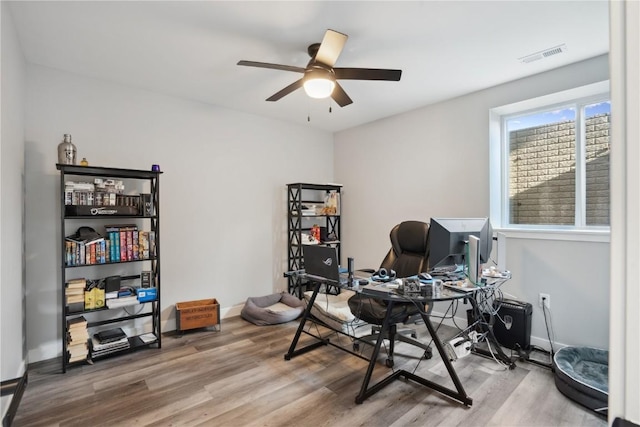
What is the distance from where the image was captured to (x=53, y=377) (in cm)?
254

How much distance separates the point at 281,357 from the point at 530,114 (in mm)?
3395

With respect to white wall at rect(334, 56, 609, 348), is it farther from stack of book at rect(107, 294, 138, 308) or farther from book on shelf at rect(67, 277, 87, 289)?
book on shelf at rect(67, 277, 87, 289)

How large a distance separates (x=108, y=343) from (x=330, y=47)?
9.98ft

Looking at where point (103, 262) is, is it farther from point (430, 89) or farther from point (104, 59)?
point (430, 89)

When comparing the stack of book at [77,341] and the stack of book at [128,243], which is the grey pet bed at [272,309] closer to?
the stack of book at [128,243]

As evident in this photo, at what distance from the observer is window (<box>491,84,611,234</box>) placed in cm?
286

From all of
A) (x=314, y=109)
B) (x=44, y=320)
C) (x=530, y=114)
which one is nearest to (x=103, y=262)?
(x=44, y=320)

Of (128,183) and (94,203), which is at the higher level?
(128,183)

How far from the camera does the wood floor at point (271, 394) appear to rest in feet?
6.60

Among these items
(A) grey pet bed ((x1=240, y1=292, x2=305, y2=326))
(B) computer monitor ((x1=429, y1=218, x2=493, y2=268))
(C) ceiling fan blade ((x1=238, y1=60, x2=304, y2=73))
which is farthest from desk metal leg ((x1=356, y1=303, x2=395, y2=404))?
(C) ceiling fan blade ((x1=238, y1=60, x2=304, y2=73))

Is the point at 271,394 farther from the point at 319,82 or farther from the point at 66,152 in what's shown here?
the point at 66,152

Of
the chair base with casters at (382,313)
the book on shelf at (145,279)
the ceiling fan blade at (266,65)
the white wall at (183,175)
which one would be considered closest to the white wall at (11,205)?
the white wall at (183,175)

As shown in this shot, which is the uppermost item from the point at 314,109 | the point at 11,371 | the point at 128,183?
the point at 314,109

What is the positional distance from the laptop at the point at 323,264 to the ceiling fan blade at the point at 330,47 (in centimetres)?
133
